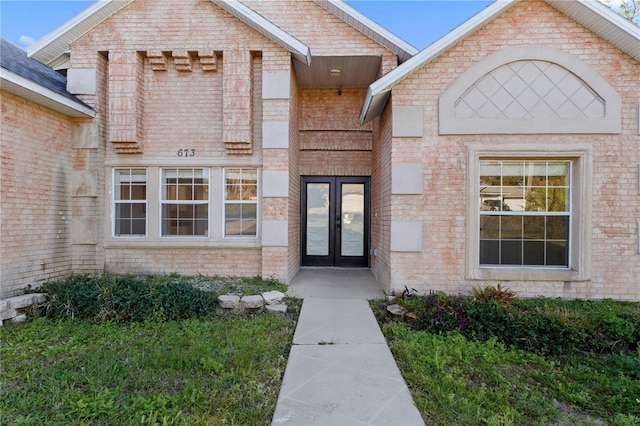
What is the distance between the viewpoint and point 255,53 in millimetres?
7340

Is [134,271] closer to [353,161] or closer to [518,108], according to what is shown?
[353,161]

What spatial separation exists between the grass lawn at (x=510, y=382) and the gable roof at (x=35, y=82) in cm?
741

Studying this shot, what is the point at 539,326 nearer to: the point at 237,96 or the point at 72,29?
the point at 237,96

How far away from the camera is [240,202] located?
766 centimetres

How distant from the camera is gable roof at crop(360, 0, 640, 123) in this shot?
18.6 ft

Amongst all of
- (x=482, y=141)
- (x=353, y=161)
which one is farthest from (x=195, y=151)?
(x=482, y=141)

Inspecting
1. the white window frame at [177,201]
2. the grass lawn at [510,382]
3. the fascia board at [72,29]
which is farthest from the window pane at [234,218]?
the fascia board at [72,29]

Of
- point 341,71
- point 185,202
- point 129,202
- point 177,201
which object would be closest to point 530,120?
point 341,71

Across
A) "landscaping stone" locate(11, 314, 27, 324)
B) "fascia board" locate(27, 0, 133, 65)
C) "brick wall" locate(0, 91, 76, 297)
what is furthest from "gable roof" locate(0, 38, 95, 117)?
"landscaping stone" locate(11, 314, 27, 324)

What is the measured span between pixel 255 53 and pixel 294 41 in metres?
0.98

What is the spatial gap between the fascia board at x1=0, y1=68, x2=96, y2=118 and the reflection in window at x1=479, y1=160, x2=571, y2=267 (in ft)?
27.6

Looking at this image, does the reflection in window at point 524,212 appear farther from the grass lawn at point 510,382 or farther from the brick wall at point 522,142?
the grass lawn at point 510,382

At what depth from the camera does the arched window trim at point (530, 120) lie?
606 cm

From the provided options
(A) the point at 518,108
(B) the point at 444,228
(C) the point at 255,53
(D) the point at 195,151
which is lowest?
(B) the point at 444,228
